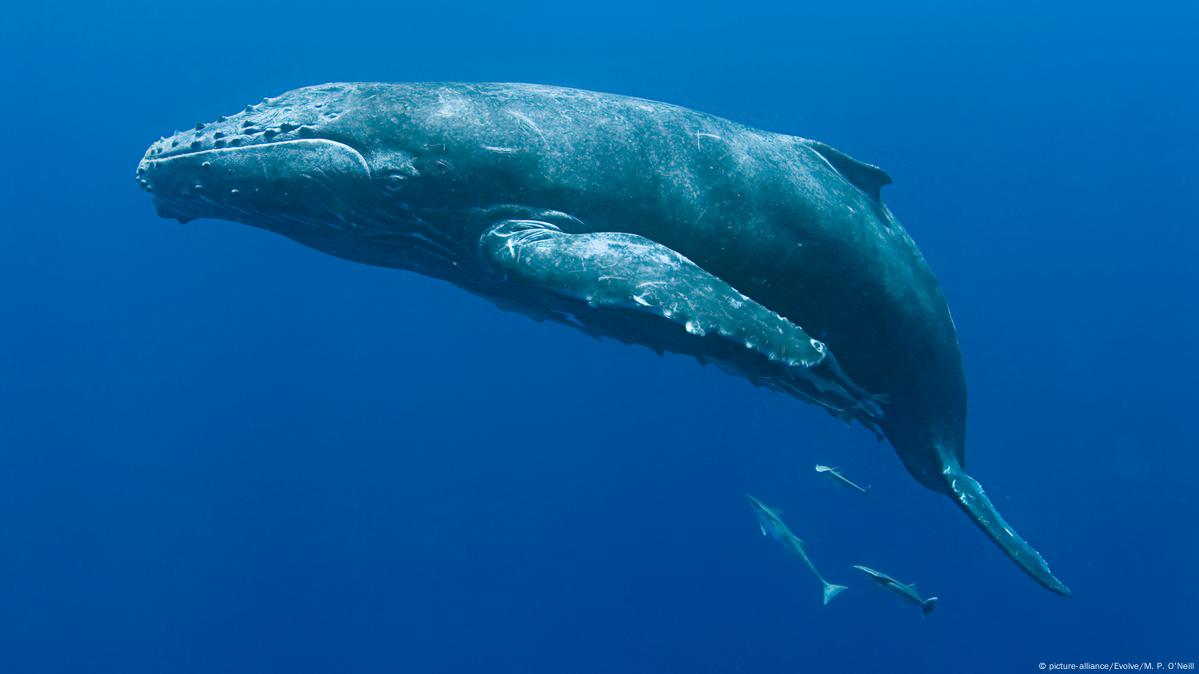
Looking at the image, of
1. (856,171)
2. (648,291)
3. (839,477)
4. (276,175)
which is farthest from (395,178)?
(839,477)

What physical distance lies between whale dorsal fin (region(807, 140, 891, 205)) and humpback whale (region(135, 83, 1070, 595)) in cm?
16

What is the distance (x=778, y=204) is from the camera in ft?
21.5

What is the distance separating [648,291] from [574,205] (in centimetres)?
164

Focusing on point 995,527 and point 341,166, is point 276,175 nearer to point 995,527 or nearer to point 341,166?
point 341,166

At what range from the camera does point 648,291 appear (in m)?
4.78

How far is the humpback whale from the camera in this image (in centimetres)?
552

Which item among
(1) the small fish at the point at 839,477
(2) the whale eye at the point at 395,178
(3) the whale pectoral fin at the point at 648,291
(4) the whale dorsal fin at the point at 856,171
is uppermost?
(4) the whale dorsal fin at the point at 856,171

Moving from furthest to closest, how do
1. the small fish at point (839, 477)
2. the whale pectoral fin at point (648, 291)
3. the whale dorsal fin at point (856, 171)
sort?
1. the small fish at point (839, 477)
2. the whale dorsal fin at point (856, 171)
3. the whale pectoral fin at point (648, 291)

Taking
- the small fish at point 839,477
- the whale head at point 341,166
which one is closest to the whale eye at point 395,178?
the whale head at point 341,166

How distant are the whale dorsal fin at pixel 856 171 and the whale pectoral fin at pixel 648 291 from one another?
2634mm

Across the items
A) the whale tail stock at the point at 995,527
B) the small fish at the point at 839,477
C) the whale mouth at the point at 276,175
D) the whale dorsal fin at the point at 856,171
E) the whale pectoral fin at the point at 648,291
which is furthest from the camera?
the small fish at the point at 839,477

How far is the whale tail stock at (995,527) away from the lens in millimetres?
7253

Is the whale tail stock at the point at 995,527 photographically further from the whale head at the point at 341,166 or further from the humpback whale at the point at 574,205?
the whale head at the point at 341,166

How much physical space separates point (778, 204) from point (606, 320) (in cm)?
196
